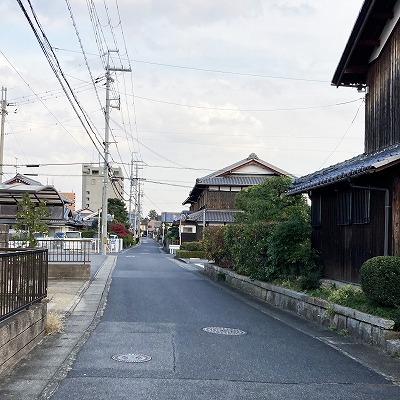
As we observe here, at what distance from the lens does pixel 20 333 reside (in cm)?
748

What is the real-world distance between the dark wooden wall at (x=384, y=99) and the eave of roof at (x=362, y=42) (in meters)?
0.39

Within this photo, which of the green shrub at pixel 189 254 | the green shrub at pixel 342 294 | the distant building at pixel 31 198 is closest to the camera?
the green shrub at pixel 342 294

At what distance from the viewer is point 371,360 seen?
26.2ft

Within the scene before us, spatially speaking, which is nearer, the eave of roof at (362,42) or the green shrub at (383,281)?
the green shrub at (383,281)

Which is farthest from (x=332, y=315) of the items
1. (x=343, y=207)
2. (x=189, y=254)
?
(x=189, y=254)

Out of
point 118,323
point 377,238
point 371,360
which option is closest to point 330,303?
point 377,238

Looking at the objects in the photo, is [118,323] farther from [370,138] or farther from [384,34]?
[384,34]

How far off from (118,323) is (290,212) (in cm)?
1470

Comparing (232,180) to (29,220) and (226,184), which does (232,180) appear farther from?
(29,220)

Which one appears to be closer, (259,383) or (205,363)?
(259,383)

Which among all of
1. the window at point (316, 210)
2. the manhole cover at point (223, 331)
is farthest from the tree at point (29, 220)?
the manhole cover at point (223, 331)

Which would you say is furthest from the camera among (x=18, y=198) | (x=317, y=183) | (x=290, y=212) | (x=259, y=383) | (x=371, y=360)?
(x=290, y=212)

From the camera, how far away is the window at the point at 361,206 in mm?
12211

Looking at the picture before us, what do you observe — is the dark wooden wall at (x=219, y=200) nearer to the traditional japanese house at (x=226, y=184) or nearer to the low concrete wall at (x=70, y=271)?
the traditional japanese house at (x=226, y=184)
